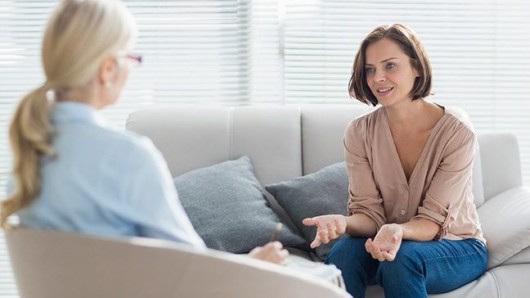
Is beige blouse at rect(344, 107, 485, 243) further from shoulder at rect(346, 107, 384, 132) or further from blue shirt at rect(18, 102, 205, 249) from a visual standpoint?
blue shirt at rect(18, 102, 205, 249)

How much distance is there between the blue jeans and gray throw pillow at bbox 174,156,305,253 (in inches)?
13.7

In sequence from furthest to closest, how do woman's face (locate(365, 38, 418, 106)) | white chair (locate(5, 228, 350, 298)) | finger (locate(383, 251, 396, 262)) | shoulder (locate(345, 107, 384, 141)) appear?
shoulder (locate(345, 107, 384, 141)) → woman's face (locate(365, 38, 418, 106)) → finger (locate(383, 251, 396, 262)) → white chair (locate(5, 228, 350, 298))

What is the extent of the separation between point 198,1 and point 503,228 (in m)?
1.68

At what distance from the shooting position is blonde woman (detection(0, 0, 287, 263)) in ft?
5.04

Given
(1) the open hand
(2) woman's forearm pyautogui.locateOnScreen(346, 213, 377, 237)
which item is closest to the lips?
(2) woman's forearm pyautogui.locateOnScreen(346, 213, 377, 237)

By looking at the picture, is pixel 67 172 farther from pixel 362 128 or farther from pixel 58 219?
pixel 362 128

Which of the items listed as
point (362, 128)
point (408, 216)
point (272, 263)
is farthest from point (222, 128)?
point (272, 263)

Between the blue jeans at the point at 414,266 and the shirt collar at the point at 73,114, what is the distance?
122 centimetres

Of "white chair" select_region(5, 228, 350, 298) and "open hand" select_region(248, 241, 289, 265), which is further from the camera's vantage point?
"open hand" select_region(248, 241, 289, 265)

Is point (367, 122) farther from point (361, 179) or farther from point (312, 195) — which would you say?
point (312, 195)

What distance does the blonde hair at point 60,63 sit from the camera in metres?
1.56

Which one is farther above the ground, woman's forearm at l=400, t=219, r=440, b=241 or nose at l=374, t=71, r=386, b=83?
nose at l=374, t=71, r=386, b=83

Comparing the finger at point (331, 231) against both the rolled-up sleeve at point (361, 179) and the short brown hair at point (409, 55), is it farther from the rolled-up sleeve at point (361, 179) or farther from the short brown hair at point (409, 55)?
the short brown hair at point (409, 55)

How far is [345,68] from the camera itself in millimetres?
3809
